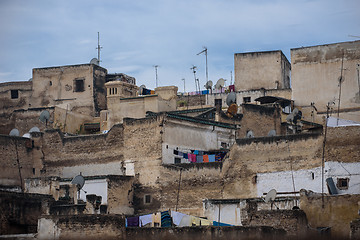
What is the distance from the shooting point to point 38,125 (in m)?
46.7

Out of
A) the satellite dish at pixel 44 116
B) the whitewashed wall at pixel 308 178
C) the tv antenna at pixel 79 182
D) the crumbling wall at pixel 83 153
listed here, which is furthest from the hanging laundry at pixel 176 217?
the satellite dish at pixel 44 116

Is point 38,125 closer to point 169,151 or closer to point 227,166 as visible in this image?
point 169,151

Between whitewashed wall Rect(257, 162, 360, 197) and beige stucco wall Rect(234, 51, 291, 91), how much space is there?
550 inches

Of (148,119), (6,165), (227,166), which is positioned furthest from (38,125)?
(227,166)

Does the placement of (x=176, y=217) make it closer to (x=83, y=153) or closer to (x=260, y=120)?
(x=83, y=153)

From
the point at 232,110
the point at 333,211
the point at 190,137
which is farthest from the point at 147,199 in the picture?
the point at 333,211

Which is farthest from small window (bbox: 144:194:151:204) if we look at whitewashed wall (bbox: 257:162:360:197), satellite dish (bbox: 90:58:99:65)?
satellite dish (bbox: 90:58:99:65)

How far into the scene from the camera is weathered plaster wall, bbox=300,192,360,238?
28.9 m

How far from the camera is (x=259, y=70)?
4947 centimetres

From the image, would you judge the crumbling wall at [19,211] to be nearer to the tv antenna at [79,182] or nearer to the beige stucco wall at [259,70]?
the tv antenna at [79,182]

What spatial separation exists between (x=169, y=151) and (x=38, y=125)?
35.7ft

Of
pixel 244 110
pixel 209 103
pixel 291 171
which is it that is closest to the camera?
pixel 291 171

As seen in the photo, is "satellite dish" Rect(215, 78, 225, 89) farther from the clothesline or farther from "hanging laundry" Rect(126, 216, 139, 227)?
"hanging laundry" Rect(126, 216, 139, 227)

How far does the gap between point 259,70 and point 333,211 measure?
69.4 ft
